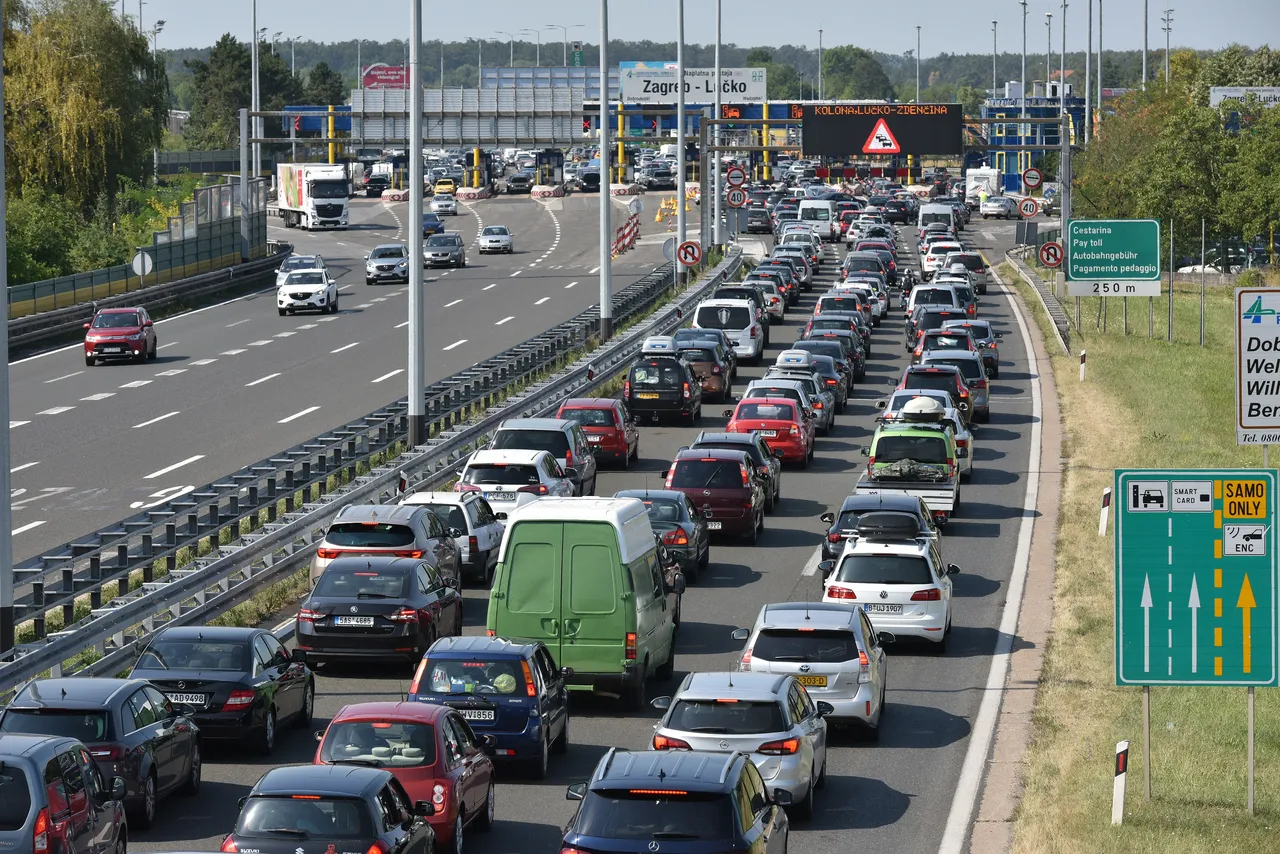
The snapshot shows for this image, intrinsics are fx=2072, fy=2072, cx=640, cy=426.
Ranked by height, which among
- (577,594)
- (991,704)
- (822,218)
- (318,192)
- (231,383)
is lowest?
(991,704)

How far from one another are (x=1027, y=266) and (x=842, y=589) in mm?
66427

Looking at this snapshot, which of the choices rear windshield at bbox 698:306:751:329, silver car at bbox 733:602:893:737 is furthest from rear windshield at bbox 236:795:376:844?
rear windshield at bbox 698:306:751:329

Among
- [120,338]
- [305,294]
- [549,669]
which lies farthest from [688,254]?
[549,669]

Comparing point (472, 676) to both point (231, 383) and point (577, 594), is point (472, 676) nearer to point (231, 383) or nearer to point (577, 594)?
point (577, 594)

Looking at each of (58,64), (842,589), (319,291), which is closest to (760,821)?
(842,589)

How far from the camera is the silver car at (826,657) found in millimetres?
20516

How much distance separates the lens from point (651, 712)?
22375 millimetres

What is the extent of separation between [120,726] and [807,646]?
702 centimetres

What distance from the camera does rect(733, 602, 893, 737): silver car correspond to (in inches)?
808

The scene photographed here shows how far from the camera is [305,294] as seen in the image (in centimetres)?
6962

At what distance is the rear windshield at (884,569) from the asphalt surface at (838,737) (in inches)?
39.1

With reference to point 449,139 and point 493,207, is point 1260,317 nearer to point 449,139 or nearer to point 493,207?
point 449,139

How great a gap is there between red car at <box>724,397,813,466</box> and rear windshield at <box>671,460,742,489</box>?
709 cm

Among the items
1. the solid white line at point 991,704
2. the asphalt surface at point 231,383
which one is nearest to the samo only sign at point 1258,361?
the solid white line at point 991,704
